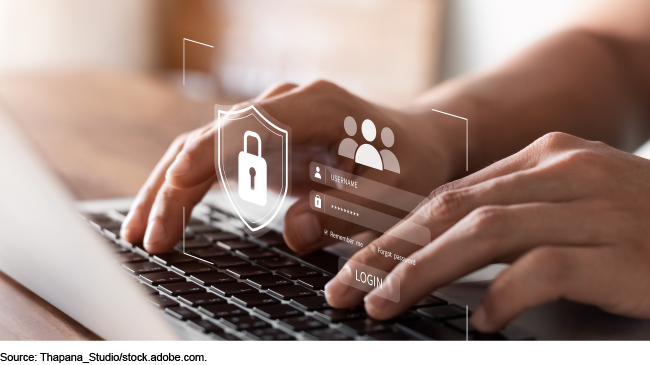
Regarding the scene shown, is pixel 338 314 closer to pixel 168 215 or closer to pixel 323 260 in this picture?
pixel 323 260

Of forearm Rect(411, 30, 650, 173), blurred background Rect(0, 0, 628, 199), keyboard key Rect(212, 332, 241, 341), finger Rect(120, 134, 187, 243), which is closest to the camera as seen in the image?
keyboard key Rect(212, 332, 241, 341)

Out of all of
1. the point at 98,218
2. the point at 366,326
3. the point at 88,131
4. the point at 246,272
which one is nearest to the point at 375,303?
the point at 366,326

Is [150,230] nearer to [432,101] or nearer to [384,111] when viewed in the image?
[384,111]

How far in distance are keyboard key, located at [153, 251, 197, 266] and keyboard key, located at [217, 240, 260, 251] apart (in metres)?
0.04

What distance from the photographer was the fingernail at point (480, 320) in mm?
372

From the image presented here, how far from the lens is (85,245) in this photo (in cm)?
Result: 38

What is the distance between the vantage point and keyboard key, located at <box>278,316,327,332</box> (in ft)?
1.23

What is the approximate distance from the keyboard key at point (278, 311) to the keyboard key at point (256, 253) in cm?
12

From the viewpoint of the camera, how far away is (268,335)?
1.19 feet

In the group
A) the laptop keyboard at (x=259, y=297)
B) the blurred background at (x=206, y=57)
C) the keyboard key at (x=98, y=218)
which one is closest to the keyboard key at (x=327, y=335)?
the laptop keyboard at (x=259, y=297)

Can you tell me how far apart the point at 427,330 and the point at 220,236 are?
0.25 meters

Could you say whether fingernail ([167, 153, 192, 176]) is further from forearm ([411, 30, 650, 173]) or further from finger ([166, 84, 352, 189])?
forearm ([411, 30, 650, 173])

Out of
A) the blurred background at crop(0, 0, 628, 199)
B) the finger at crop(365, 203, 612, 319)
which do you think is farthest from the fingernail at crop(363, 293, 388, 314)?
the blurred background at crop(0, 0, 628, 199)

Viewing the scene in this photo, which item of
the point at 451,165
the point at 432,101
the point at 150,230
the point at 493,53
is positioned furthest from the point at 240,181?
the point at 493,53
